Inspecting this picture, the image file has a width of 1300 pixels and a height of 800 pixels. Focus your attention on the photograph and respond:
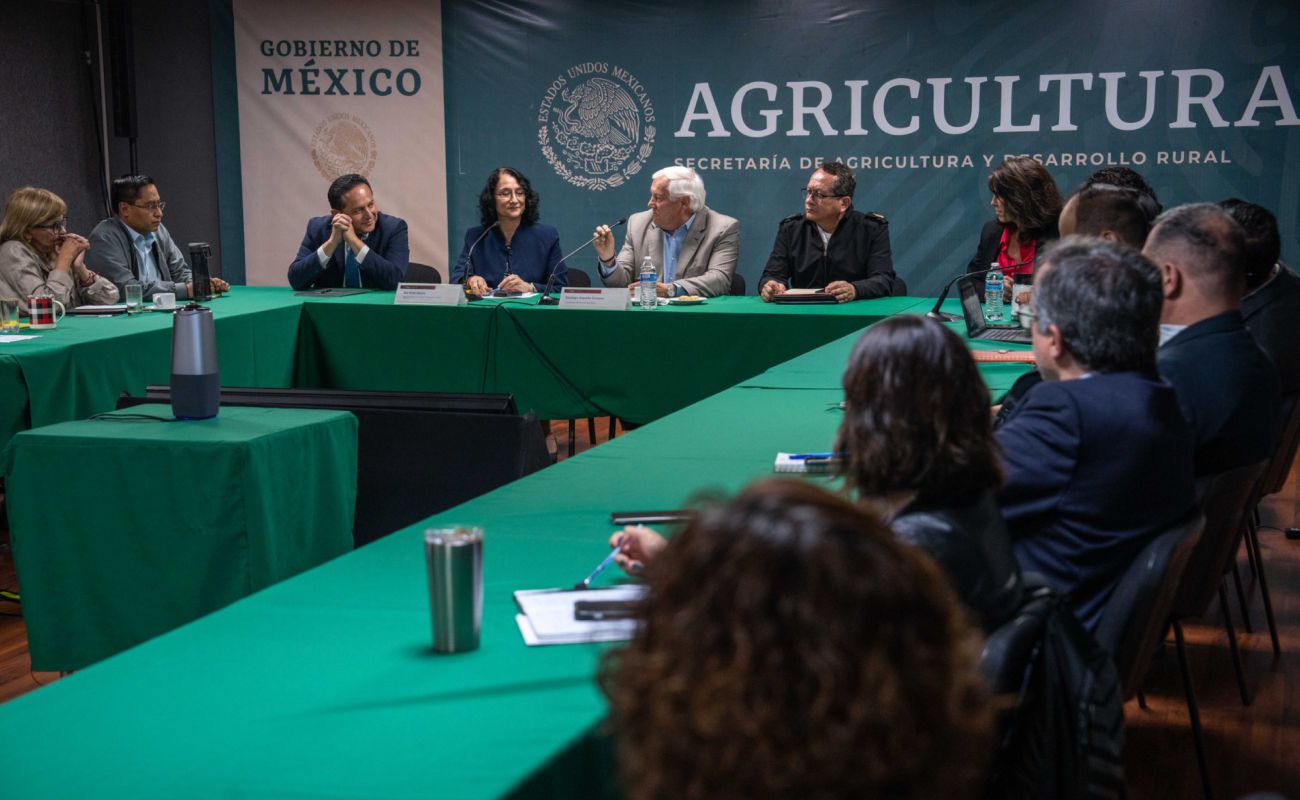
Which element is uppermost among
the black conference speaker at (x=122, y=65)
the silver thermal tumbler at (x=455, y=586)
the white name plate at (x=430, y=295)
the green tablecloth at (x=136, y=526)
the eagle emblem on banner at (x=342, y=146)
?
the black conference speaker at (x=122, y=65)

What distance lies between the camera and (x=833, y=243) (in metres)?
5.16

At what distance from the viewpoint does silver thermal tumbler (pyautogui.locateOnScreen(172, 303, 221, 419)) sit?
8.48ft

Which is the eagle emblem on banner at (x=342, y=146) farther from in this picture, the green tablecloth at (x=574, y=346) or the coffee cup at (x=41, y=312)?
the coffee cup at (x=41, y=312)

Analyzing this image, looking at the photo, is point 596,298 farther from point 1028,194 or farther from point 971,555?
point 971,555

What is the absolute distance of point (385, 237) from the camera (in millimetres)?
5543

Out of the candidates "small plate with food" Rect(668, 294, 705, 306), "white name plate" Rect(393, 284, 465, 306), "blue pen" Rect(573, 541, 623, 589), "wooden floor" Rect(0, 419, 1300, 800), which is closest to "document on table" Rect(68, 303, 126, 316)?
"white name plate" Rect(393, 284, 465, 306)

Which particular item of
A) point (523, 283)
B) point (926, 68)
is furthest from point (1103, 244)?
point (926, 68)

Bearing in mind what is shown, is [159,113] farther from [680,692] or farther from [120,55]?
[680,692]

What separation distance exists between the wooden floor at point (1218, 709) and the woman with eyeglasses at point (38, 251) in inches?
49.7

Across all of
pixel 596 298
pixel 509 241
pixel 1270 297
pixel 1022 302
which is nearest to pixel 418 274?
pixel 509 241

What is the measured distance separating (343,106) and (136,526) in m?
5.26

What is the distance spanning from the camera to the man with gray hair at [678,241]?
207 inches

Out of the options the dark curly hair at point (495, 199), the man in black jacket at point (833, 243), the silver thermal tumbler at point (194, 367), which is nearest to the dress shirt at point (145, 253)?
the dark curly hair at point (495, 199)

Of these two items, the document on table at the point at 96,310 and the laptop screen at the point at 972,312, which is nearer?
the laptop screen at the point at 972,312
